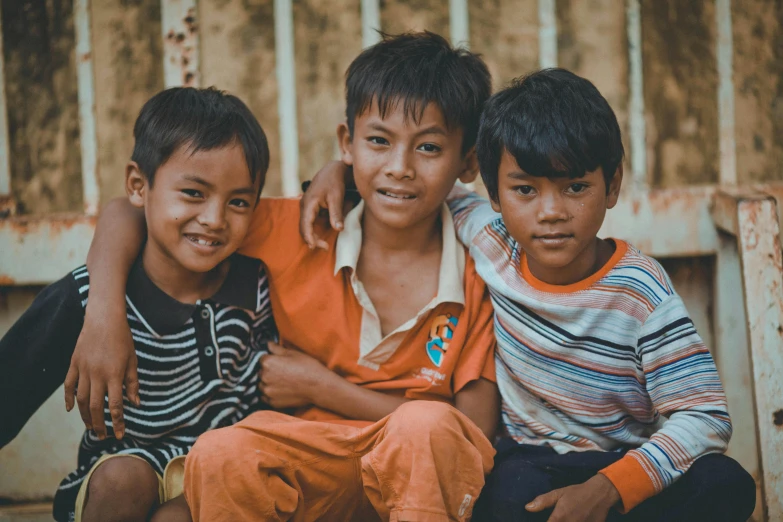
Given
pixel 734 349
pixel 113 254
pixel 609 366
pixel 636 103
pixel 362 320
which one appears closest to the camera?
pixel 609 366

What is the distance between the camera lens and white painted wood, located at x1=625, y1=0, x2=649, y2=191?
254cm

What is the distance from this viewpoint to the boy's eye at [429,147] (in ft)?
6.54

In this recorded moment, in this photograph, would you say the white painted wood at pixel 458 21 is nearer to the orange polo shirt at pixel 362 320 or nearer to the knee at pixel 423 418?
the orange polo shirt at pixel 362 320

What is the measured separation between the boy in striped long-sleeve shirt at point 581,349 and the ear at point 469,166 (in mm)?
137

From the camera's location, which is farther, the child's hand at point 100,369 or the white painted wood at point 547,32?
the white painted wood at point 547,32

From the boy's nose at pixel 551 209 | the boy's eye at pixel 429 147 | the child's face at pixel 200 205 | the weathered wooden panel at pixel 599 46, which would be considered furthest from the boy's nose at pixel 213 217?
the weathered wooden panel at pixel 599 46

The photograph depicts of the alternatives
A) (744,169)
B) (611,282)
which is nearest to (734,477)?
(611,282)

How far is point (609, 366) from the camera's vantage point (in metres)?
1.83

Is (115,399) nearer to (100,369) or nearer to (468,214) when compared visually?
(100,369)

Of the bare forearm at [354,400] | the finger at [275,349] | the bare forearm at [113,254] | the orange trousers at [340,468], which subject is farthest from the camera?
the finger at [275,349]

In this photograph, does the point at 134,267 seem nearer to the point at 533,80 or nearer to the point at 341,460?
the point at 341,460

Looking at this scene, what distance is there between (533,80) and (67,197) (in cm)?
161

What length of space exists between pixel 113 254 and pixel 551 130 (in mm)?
1077

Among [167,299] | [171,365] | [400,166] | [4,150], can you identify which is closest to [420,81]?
[400,166]
